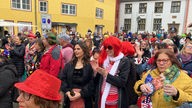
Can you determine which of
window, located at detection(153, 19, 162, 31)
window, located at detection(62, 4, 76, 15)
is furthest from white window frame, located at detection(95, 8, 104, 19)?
window, located at detection(153, 19, 162, 31)

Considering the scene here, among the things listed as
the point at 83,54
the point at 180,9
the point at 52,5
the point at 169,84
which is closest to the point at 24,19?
the point at 52,5

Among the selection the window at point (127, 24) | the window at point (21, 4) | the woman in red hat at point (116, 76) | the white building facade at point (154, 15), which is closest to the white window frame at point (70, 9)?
the window at point (21, 4)

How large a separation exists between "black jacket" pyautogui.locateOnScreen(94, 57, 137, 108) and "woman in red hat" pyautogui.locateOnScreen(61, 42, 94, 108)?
0.18m

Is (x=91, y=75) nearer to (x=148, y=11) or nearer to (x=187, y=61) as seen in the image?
(x=187, y=61)

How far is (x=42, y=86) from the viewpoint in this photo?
1.78m

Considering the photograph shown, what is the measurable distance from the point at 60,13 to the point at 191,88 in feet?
72.6

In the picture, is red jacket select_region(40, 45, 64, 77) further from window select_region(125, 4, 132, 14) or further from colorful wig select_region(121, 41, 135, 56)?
window select_region(125, 4, 132, 14)

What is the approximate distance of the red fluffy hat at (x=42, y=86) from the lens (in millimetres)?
1772

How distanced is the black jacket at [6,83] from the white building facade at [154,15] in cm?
2755

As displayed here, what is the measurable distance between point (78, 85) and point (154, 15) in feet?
104

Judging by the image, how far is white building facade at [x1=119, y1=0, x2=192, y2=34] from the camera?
30672 mm

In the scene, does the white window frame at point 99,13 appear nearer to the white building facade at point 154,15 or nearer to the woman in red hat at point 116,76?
the white building facade at point 154,15

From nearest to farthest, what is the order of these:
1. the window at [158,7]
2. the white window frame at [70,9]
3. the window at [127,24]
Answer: the white window frame at [70,9]
the window at [158,7]
the window at [127,24]

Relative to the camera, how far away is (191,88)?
8.64ft
